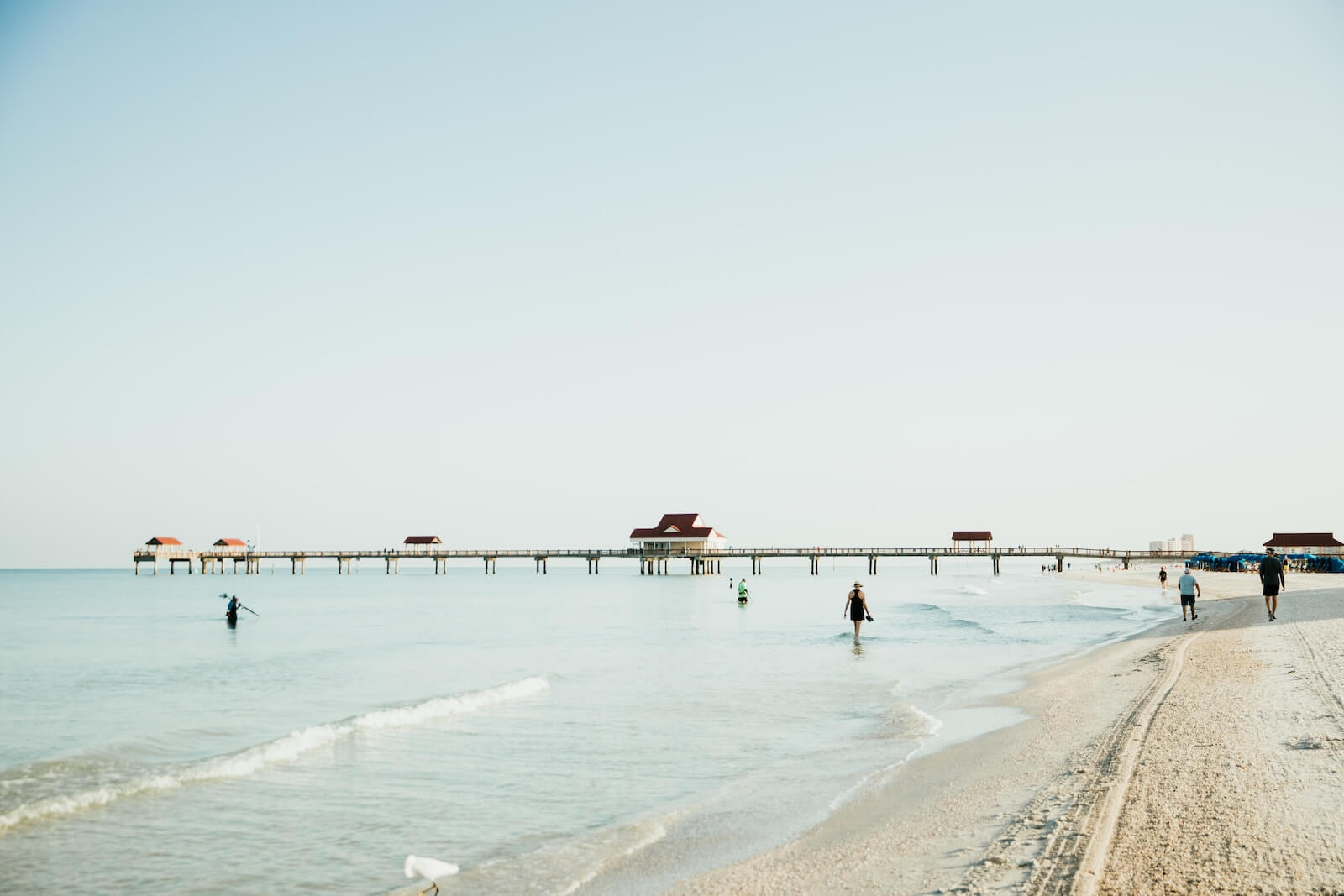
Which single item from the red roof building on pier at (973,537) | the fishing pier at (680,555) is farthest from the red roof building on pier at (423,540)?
the red roof building on pier at (973,537)

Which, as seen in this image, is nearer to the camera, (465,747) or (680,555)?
(465,747)

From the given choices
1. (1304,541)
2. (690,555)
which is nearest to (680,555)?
(690,555)

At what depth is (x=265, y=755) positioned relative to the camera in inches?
456

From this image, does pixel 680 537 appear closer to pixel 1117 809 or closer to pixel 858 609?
pixel 858 609

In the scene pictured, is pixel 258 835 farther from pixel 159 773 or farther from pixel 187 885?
pixel 159 773

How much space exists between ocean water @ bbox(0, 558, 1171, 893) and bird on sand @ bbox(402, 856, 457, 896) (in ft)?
0.45

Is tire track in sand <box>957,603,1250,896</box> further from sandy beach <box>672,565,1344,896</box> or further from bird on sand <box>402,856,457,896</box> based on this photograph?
bird on sand <box>402,856,457,896</box>

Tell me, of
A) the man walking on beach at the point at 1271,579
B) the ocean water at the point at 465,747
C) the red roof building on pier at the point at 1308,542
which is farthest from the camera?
the red roof building on pier at the point at 1308,542

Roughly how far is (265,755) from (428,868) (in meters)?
5.45

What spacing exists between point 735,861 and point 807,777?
3143 millimetres

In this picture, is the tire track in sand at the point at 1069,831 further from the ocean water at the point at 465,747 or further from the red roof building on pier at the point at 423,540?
A: the red roof building on pier at the point at 423,540

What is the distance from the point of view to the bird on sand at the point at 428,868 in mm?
7152

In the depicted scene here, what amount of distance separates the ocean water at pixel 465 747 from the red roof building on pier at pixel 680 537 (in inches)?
2769

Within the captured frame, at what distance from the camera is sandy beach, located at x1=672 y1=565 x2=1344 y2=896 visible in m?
5.71
